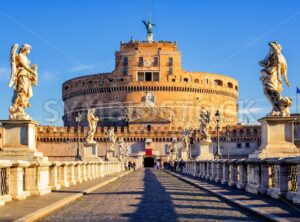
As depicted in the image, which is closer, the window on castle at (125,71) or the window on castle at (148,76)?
the window on castle at (125,71)

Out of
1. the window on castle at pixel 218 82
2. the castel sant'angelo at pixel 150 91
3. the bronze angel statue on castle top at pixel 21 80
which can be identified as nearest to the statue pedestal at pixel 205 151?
the bronze angel statue on castle top at pixel 21 80

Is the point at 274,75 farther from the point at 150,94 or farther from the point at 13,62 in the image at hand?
the point at 150,94

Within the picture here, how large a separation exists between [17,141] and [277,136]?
266 inches

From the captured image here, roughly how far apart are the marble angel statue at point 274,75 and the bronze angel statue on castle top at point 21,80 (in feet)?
20.4

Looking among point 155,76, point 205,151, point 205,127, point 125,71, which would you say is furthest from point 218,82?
point 205,151

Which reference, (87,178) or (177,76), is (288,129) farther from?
(177,76)

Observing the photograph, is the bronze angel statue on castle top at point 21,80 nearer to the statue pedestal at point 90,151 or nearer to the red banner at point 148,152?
the statue pedestal at point 90,151

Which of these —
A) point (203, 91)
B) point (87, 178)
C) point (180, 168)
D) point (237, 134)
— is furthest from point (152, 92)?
point (87, 178)

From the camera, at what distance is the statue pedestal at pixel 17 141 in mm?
15359

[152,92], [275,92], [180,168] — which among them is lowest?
[180,168]

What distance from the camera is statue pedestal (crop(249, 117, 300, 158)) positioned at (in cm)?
1548

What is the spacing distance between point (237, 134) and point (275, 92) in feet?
304

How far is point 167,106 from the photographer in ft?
389

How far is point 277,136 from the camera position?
51.2 feet
